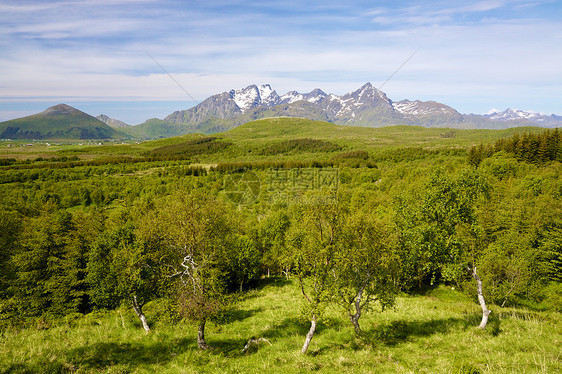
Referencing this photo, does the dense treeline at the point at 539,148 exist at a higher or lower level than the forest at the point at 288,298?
higher

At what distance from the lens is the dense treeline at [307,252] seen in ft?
63.7

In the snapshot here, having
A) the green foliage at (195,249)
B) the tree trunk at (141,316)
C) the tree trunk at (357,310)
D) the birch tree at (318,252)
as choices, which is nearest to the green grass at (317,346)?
the tree trunk at (141,316)

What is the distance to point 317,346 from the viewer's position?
20969mm

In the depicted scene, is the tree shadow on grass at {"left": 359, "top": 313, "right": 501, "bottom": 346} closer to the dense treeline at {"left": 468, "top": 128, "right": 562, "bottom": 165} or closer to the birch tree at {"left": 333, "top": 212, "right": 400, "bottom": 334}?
the birch tree at {"left": 333, "top": 212, "right": 400, "bottom": 334}

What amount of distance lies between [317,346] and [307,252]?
8328mm

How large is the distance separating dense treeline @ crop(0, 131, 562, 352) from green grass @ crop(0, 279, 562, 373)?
1952 mm

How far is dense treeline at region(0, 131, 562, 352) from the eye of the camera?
19422 mm

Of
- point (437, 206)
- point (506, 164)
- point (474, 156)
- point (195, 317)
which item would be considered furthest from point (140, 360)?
point (474, 156)

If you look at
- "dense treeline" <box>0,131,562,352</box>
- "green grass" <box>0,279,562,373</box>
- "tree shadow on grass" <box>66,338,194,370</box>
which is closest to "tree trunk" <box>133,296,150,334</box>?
"dense treeline" <box>0,131,562,352</box>

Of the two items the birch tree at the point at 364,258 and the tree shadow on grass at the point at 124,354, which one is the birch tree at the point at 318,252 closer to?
the birch tree at the point at 364,258

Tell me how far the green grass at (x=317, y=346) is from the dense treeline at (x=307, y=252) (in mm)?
1952

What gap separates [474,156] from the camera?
114 m

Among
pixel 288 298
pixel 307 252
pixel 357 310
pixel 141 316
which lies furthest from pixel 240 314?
pixel 307 252

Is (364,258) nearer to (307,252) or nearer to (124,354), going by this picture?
(307,252)
